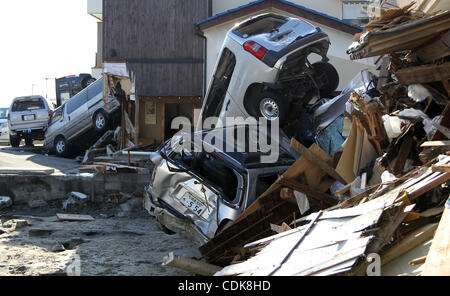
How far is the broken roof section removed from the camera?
57.8 ft

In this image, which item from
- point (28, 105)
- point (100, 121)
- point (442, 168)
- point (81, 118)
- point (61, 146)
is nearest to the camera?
point (442, 168)

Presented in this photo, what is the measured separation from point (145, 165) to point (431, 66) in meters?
9.10

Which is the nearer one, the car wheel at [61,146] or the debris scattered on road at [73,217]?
the debris scattered on road at [73,217]

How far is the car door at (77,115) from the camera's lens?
19.0 m

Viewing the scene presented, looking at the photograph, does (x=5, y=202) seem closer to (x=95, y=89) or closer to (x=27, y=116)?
(x=95, y=89)

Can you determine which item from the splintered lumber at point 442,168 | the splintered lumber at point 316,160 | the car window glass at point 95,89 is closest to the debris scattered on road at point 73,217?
the splintered lumber at point 316,160

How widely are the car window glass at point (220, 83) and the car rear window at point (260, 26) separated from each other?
533 mm

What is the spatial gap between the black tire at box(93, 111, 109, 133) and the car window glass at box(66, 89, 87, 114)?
750 millimetres

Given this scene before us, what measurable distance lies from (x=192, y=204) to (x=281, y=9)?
12335mm

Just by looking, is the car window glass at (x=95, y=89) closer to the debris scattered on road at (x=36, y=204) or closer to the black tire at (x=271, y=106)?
the debris scattered on road at (x=36, y=204)

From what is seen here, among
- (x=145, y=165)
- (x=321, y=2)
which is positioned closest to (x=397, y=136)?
(x=145, y=165)

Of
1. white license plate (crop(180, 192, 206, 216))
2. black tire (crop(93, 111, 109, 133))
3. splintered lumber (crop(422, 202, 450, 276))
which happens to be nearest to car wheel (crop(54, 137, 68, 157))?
black tire (crop(93, 111, 109, 133))

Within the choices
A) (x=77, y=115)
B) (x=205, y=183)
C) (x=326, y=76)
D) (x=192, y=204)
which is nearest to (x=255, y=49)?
(x=326, y=76)

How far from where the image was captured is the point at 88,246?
28.6ft
